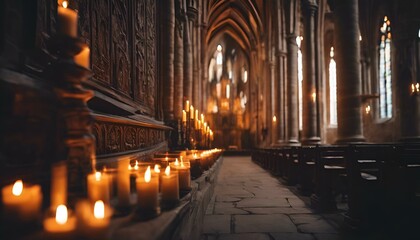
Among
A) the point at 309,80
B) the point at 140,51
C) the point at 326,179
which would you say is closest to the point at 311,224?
the point at 326,179

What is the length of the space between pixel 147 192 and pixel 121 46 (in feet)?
13.0

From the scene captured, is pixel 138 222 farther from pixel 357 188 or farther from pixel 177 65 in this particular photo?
pixel 177 65

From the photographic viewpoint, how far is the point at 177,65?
10.9 m

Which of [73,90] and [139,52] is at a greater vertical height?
[139,52]

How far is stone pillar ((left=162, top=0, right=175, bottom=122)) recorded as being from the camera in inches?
346

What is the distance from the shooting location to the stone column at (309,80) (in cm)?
1309

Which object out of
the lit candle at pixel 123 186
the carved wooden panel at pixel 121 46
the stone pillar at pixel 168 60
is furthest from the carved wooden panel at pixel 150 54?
the lit candle at pixel 123 186

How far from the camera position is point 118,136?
3.90 meters

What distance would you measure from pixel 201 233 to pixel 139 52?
4.29m

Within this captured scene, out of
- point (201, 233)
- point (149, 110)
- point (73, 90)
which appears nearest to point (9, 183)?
point (73, 90)

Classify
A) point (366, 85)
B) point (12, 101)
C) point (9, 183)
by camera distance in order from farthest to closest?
point (366, 85) < point (9, 183) < point (12, 101)

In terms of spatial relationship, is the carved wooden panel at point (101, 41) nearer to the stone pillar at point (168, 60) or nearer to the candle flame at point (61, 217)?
the candle flame at point (61, 217)

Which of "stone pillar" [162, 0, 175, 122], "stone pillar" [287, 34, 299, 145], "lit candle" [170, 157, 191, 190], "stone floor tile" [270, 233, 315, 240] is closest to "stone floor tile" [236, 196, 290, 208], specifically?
"stone floor tile" [270, 233, 315, 240]

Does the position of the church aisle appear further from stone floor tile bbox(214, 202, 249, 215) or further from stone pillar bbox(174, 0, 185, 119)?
stone pillar bbox(174, 0, 185, 119)
